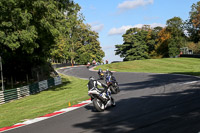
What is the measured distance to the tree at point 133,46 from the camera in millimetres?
93000

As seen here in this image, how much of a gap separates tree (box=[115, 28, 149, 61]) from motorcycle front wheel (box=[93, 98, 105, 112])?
271 ft

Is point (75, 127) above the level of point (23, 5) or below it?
below

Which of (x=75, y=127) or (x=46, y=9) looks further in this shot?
(x=46, y=9)

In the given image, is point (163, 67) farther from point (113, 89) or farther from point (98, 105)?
point (98, 105)

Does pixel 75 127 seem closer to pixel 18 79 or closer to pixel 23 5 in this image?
pixel 23 5

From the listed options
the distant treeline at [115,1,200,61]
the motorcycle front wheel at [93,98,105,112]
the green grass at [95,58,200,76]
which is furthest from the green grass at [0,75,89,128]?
the distant treeline at [115,1,200,61]

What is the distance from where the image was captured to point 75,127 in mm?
8461

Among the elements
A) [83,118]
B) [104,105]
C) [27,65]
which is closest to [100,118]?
[83,118]

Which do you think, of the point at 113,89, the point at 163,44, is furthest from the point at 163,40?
the point at 113,89

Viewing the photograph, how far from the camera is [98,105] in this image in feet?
35.5

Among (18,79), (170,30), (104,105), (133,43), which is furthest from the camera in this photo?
(133,43)

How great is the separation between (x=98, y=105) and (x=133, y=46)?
84717mm

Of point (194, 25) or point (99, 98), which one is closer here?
point (99, 98)

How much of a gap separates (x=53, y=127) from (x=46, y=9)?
16165mm
